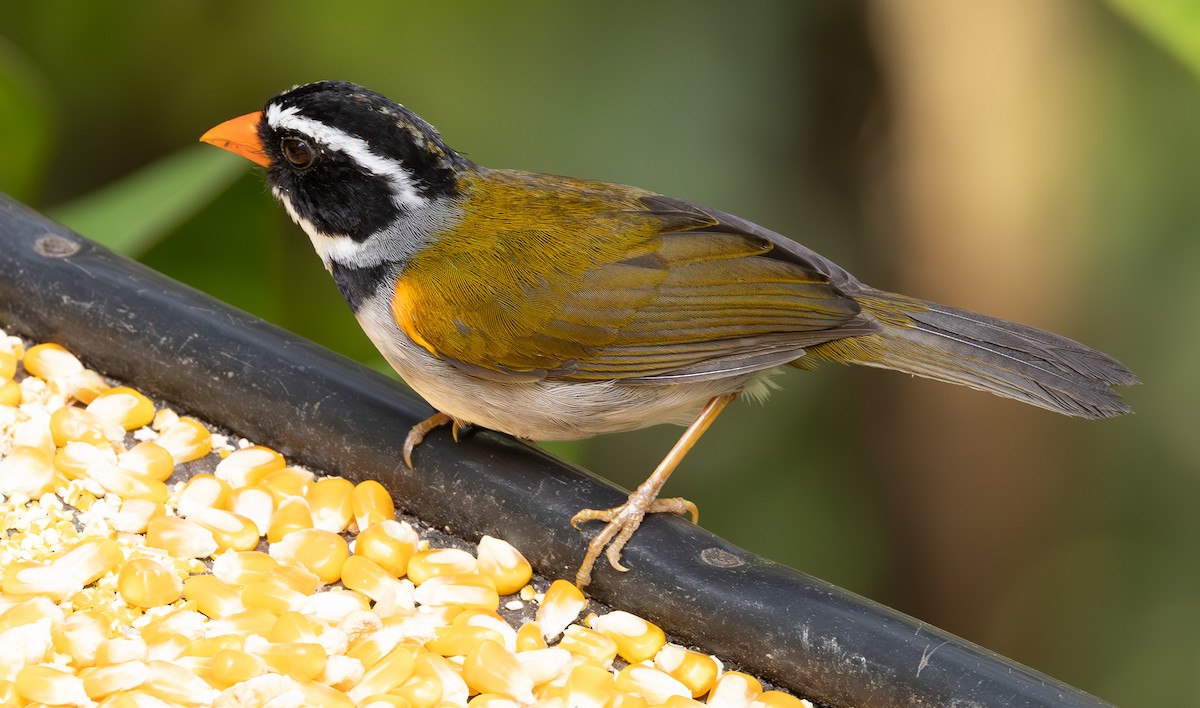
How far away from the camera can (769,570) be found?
2395 millimetres

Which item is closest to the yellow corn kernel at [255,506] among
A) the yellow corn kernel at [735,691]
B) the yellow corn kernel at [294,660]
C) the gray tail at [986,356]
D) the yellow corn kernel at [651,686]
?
the yellow corn kernel at [294,660]

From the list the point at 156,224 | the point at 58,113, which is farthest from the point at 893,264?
the point at 58,113

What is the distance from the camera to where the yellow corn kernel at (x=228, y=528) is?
2506 millimetres

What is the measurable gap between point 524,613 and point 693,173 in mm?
2584

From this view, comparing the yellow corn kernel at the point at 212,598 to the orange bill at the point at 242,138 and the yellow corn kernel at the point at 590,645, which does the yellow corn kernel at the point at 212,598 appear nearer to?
the yellow corn kernel at the point at 590,645

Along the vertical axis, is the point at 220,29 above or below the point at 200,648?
above

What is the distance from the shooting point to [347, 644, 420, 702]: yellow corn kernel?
219 centimetres

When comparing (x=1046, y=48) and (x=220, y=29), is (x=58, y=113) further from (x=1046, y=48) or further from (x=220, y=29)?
(x=1046, y=48)

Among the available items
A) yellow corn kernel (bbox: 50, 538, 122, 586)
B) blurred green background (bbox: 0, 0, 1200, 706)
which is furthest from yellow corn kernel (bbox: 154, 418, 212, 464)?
blurred green background (bbox: 0, 0, 1200, 706)

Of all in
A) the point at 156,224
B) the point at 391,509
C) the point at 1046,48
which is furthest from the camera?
the point at 1046,48

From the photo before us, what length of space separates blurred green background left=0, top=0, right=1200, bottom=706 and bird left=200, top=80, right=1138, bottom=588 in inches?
56.9

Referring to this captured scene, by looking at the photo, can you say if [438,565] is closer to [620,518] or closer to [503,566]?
[503,566]

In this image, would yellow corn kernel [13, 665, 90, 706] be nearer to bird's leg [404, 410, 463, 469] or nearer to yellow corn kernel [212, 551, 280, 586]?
yellow corn kernel [212, 551, 280, 586]

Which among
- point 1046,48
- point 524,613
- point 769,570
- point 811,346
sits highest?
point 1046,48
